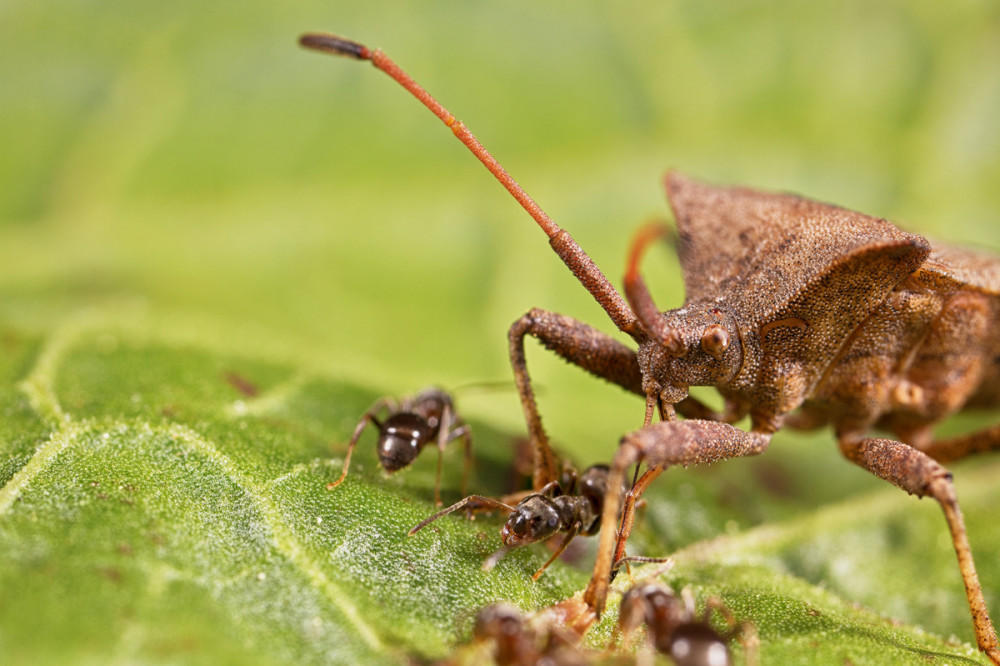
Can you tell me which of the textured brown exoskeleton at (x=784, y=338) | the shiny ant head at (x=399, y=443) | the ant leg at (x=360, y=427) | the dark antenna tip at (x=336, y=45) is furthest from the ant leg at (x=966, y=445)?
the dark antenna tip at (x=336, y=45)

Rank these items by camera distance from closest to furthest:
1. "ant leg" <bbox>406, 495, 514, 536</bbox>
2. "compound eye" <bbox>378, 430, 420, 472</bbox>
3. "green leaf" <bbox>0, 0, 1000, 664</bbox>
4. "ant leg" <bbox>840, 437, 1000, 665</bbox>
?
"green leaf" <bbox>0, 0, 1000, 664</bbox>, "ant leg" <bbox>406, 495, 514, 536</bbox>, "ant leg" <bbox>840, 437, 1000, 665</bbox>, "compound eye" <bbox>378, 430, 420, 472</bbox>

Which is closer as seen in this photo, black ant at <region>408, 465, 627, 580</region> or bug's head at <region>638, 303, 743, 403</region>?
black ant at <region>408, 465, 627, 580</region>

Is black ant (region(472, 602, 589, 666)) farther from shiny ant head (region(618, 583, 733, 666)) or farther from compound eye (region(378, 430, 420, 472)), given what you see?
compound eye (region(378, 430, 420, 472))

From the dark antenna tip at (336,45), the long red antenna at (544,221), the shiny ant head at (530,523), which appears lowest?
the shiny ant head at (530,523)

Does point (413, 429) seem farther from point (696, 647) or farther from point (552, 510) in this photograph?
point (696, 647)

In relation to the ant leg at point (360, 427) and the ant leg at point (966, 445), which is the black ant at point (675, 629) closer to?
the ant leg at point (360, 427)

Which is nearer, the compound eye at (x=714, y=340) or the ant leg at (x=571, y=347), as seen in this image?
the compound eye at (x=714, y=340)

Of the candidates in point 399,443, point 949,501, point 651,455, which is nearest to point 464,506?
point 399,443

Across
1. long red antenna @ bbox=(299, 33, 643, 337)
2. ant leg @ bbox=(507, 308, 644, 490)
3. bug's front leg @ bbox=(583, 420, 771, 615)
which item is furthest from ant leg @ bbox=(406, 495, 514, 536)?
long red antenna @ bbox=(299, 33, 643, 337)
